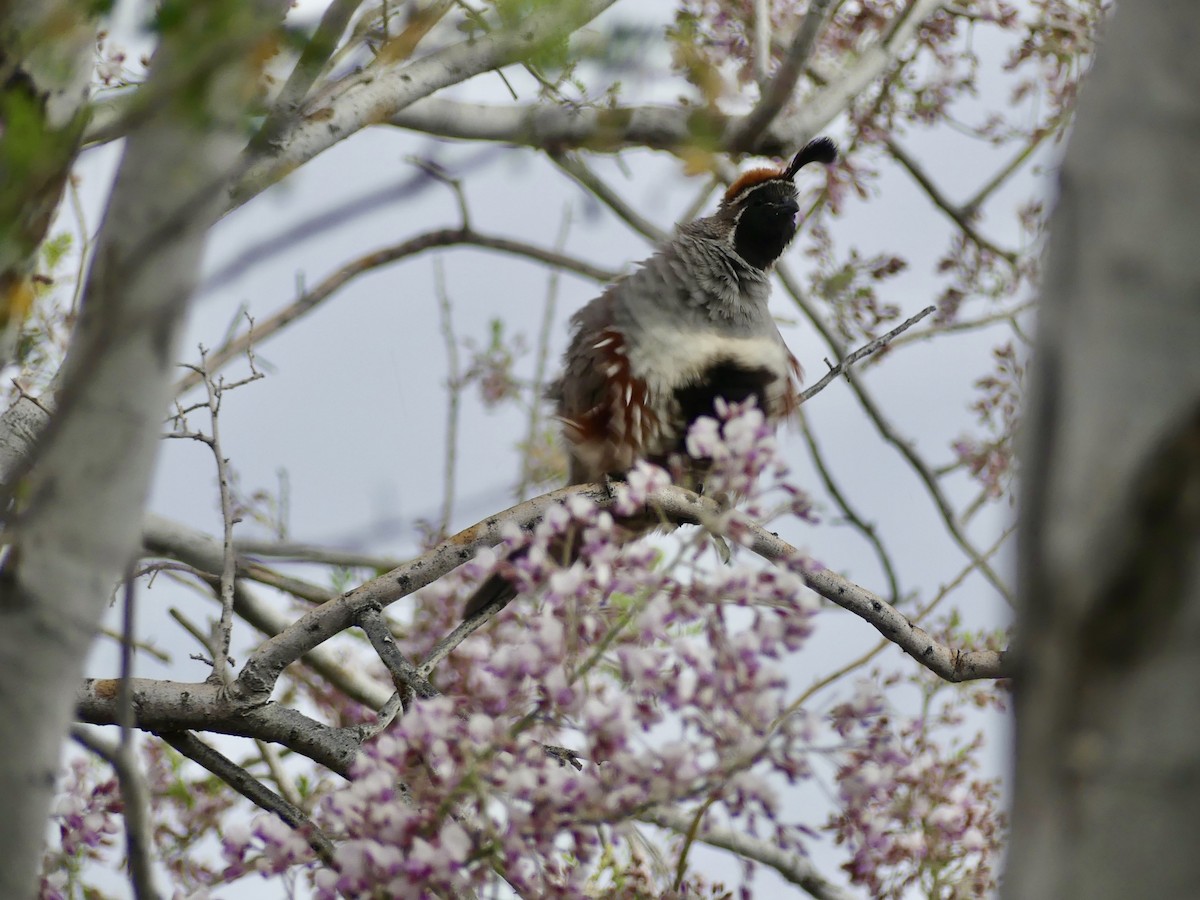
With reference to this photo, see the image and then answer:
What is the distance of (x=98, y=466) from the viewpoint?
1.49 m

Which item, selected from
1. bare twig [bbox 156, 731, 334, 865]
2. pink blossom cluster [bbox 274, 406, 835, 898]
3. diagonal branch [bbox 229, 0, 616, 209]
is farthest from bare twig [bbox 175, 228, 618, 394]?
pink blossom cluster [bbox 274, 406, 835, 898]

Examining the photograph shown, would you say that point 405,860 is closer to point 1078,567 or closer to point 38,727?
point 38,727

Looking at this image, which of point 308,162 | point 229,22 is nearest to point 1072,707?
point 229,22

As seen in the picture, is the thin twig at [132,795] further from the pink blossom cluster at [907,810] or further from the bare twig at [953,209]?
the bare twig at [953,209]

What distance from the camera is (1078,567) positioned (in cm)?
93

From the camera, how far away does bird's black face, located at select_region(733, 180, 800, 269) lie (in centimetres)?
467

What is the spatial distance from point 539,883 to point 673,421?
2333mm

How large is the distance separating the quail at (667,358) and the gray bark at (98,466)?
2.14 meters

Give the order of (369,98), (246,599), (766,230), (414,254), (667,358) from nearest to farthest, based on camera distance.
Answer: (369,98), (667,358), (246,599), (766,230), (414,254)

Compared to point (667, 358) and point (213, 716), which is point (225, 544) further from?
point (667, 358)

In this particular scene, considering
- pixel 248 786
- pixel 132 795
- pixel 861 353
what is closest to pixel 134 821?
pixel 132 795

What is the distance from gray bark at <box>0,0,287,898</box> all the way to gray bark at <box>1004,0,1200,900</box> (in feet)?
3.07

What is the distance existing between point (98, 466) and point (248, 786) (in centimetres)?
134

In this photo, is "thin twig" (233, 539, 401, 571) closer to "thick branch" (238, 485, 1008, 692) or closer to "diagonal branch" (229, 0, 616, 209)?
"thick branch" (238, 485, 1008, 692)
